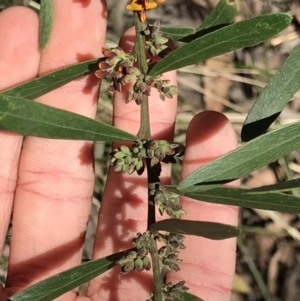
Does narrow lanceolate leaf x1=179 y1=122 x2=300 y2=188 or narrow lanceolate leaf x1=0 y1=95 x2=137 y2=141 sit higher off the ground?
narrow lanceolate leaf x1=0 y1=95 x2=137 y2=141

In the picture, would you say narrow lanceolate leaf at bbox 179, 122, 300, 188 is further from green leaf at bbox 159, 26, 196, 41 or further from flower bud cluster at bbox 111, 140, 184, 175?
green leaf at bbox 159, 26, 196, 41

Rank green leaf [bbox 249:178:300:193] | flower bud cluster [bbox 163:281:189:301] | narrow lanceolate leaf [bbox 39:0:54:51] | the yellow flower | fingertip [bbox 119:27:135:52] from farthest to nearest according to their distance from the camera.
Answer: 1. fingertip [bbox 119:27:135:52]
2. narrow lanceolate leaf [bbox 39:0:54:51]
3. flower bud cluster [bbox 163:281:189:301]
4. the yellow flower
5. green leaf [bbox 249:178:300:193]

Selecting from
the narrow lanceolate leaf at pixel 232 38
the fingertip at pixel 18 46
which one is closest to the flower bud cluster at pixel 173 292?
the narrow lanceolate leaf at pixel 232 38

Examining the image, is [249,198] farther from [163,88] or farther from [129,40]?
[129,40]

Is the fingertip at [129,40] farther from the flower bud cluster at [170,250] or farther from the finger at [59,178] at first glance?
the flower bud cluster at [170,250]

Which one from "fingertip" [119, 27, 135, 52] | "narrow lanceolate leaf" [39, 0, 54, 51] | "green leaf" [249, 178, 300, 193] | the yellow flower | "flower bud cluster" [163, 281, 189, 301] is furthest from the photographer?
"fingertip" [119, 27, 135, 52]

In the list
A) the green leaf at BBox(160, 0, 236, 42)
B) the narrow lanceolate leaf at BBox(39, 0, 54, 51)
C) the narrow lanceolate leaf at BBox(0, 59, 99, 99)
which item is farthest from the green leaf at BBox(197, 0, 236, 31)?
the narrow lanceolate leaf at BBox(39, 0, 54, 51)

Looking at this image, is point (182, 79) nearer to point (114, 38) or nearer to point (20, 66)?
point (114, 38)
